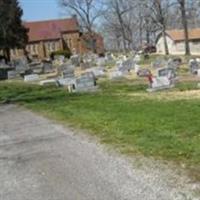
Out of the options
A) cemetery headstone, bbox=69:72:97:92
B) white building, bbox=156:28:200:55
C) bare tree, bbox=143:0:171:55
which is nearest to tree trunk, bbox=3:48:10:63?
bare tree, bbox=143:0:171:55

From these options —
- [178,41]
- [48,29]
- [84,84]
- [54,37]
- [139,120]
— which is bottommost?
[178,41]

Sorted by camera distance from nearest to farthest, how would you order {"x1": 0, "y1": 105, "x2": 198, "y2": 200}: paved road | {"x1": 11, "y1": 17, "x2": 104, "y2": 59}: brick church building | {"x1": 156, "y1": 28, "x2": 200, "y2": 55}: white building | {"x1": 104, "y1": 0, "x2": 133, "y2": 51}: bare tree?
{"x1": 0, "y1": 105, "x2": 198, "y2": 200}: paved road < {"x1": 104, "y1": 0, "x2": 133, "y2": 51}: bare tree < {"x1": 156, "y1": 28, "x2": 200, "y2": 55}: white building < {"x1": 11, "y1": 17, "x2": 104, "y2": 59}: brick church building

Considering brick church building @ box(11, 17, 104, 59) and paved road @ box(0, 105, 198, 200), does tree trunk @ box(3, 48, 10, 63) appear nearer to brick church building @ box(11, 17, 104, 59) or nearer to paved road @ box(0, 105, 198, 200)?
brick church building @ box(11, 17, 104, 59)

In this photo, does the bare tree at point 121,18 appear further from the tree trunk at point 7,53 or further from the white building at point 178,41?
the tree trunk at point 7,53

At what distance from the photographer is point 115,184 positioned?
7.77 meters

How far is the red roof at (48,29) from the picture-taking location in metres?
127

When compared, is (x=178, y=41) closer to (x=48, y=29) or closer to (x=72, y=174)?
(x=48, y=29)

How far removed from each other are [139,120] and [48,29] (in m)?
117

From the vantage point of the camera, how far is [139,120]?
1366 centimetres

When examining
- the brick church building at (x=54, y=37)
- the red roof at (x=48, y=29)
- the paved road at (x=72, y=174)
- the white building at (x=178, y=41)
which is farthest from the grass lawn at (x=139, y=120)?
the red roof at (x=48, y=29)

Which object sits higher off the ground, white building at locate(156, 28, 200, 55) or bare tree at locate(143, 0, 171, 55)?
bare tree at locate(143, 0, 171, 55)

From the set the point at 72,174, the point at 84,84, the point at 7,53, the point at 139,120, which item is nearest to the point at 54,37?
Result: the point at 7,53

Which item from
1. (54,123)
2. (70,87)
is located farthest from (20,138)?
(70,87)

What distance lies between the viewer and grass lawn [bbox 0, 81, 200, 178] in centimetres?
991
